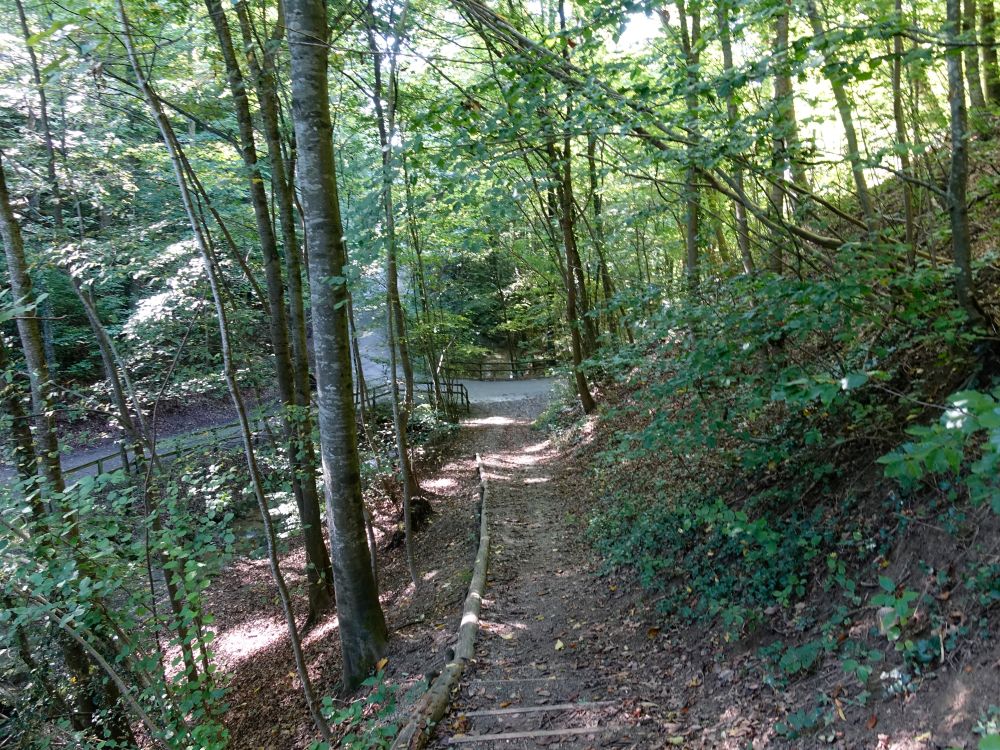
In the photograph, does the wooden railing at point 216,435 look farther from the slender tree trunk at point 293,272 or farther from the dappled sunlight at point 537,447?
the dappled sunlight at point 537,447

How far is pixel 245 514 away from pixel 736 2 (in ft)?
43.4

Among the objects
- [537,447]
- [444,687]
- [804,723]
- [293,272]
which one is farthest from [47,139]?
[537,447]

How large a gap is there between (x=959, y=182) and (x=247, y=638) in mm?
10154

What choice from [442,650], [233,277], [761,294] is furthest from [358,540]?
[233,277]

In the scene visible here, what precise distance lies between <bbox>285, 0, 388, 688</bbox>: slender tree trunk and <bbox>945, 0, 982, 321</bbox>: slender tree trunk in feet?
15.4

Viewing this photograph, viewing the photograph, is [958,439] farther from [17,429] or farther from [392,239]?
[17,429]

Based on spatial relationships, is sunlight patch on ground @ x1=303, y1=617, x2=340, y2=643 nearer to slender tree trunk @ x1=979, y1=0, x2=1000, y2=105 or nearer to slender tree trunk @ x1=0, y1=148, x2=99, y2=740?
slender tree trunk @ x1=0, y1=148, x2=99, y2=740

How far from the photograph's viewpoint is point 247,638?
926 centimetres

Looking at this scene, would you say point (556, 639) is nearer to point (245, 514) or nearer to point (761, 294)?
point (761, 294)

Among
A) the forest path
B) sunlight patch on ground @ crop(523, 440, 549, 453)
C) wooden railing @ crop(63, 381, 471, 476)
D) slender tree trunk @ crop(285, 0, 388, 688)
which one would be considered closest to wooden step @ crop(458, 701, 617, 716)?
the forest path

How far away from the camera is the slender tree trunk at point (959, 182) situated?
400cm

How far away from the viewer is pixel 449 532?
1073 cm

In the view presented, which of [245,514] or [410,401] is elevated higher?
[410,401]

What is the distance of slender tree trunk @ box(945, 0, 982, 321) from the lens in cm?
400
